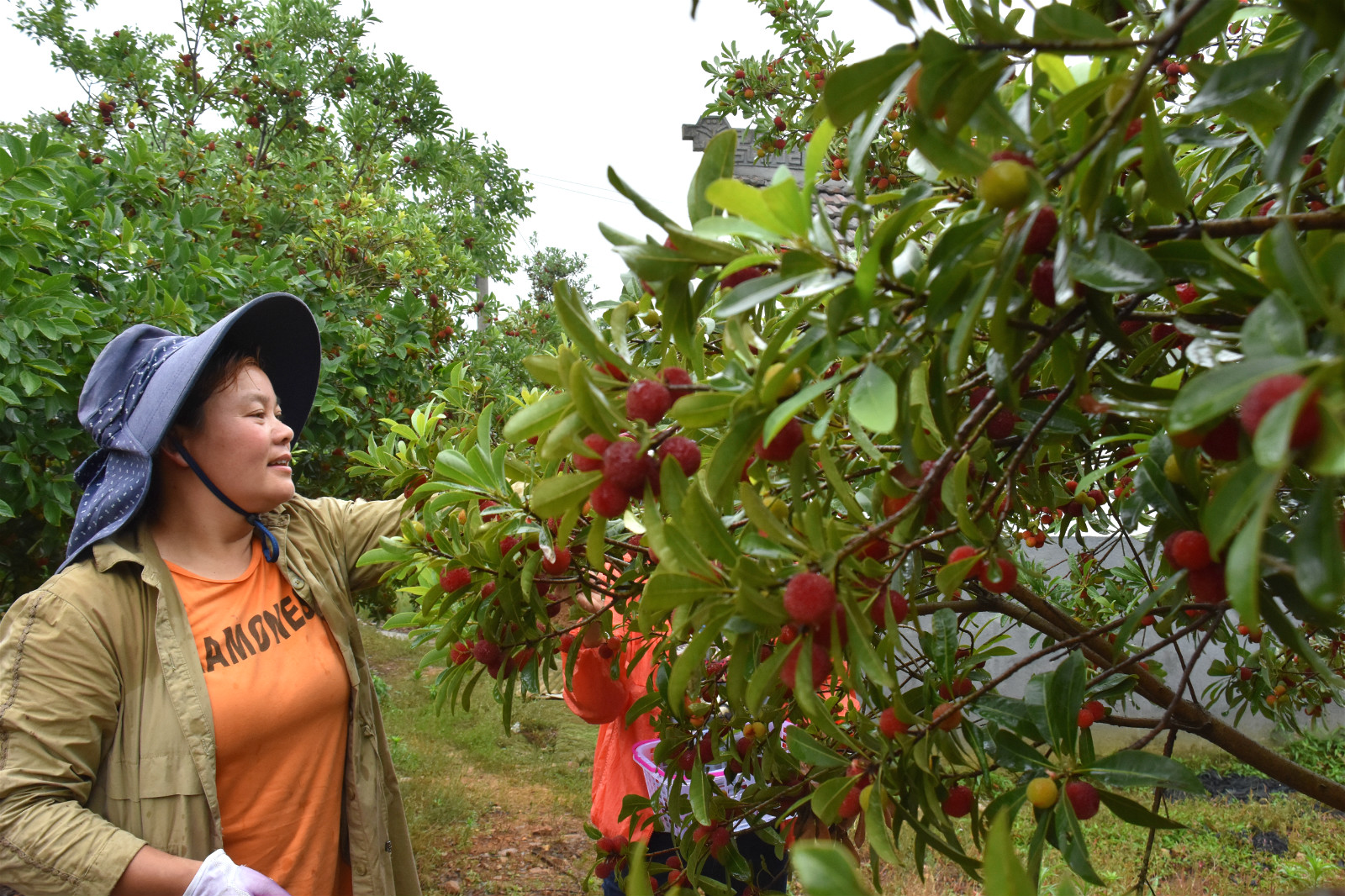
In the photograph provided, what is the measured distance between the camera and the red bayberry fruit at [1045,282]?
58cm

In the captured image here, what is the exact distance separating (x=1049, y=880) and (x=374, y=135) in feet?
21.5

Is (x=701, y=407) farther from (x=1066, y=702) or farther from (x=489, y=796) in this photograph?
(x=489, y=796)

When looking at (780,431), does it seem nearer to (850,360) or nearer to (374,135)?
(850,360)

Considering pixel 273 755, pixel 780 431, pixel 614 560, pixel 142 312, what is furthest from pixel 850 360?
pixel 142 312

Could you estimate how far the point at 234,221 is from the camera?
4078mm

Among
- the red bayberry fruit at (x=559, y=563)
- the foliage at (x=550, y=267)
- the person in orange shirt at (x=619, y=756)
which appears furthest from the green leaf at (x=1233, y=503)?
the foliage at (x=550, y=267)

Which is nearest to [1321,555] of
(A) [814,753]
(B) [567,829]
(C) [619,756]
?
(A) [814,753]

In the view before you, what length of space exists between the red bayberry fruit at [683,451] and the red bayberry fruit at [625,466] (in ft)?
0.09

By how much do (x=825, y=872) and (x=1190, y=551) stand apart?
390 mm

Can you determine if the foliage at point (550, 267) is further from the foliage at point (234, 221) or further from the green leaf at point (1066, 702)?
the green leaf at point (1066, 702)

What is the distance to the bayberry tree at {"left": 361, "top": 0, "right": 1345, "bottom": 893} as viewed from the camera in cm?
48

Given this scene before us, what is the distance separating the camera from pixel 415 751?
4.85 metres

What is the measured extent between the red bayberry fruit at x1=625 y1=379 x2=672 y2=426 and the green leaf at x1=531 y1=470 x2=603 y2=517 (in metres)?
0.07

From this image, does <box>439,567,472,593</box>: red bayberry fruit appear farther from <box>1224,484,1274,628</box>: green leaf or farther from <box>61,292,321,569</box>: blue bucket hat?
<box>1224,484,1274,628</box>: green leaf
